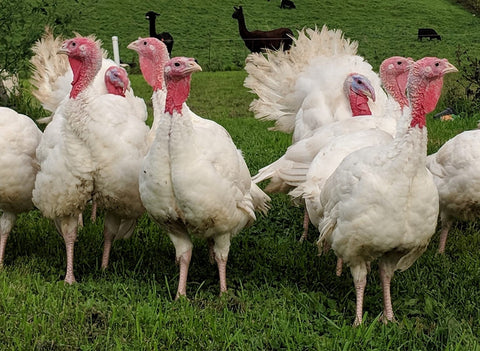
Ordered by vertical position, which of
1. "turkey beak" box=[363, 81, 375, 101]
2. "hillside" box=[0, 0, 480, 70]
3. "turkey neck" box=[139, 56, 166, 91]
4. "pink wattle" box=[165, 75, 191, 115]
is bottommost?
"hillside" box=[0, 0, 480, 70]

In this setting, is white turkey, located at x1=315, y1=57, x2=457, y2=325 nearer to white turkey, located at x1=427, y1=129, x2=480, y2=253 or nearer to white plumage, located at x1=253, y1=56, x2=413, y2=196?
white turkey, located at x1=427, y1=129, x2=480, y2=253

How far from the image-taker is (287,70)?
7852 mm

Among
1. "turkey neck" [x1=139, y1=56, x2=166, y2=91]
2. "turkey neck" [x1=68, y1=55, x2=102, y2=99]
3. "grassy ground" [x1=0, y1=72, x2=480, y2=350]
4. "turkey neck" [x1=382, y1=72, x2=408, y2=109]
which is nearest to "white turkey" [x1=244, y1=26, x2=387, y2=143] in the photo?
"turkey neck" [x1=382, y1=72, x2=408, y2=109]

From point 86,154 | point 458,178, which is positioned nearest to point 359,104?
point 458,178

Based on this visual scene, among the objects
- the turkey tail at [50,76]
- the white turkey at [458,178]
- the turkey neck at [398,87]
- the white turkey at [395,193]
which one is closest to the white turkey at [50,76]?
the turkey tail at [50,76]

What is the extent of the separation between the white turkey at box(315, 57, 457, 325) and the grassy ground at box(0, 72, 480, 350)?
14.8 inches

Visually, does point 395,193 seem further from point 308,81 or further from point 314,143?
point 308,81

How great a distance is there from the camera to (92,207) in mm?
6922

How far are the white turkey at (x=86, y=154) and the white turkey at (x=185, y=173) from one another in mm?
417

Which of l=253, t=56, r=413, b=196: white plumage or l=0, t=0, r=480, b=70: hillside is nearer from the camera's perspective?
l=253, t=56, r=413, b=196: white plumage

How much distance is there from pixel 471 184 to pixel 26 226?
3952mm

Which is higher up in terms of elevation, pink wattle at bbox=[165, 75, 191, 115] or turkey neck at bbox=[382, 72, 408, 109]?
pink wattle at bbox=[165, 75, 191, 115]

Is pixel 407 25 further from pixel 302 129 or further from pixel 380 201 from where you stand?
pixel 380 201

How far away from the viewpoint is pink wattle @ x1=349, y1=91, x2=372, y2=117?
668 cm
